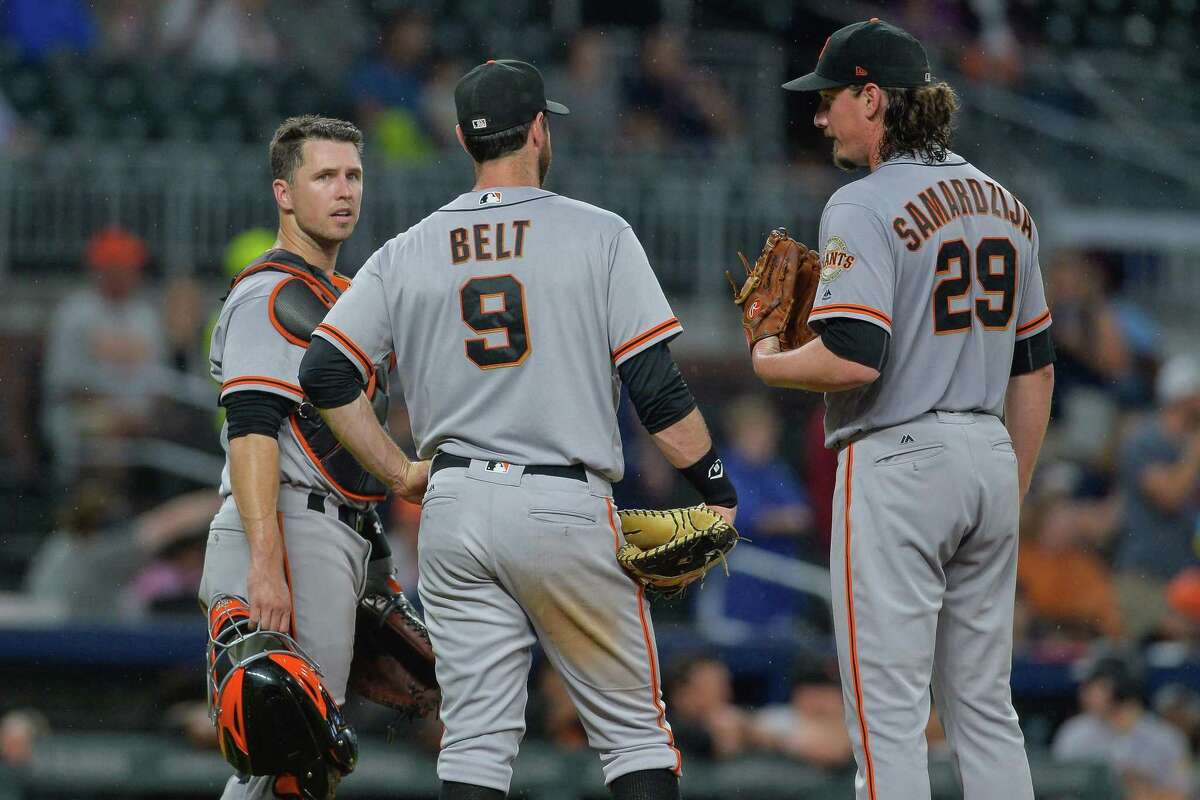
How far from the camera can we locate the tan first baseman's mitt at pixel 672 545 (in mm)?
3814

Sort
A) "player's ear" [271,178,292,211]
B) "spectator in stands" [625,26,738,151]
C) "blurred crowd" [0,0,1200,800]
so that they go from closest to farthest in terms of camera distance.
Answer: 1. "player's ear" [271,178,292,211]
2. "blurred crowd" [0,0,1200,800]
3. "spectator in stands" [625,26,738,151]

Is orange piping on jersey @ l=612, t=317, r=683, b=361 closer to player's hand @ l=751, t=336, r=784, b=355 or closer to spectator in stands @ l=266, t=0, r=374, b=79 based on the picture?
player's hand @ l=751, t=336, r=784, b=355

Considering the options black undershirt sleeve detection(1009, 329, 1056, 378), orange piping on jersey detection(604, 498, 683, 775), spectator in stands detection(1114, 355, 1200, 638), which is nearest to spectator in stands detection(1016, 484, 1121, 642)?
spectator in stands detection(1114, 355, 1200, 638)

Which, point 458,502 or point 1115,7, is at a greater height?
point 1115,7

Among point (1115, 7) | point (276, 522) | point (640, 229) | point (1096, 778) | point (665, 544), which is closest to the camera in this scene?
point (665, 544)

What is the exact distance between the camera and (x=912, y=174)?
12.7 feet

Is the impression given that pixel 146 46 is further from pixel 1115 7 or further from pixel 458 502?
pixel 458 502

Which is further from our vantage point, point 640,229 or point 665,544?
point 640,229

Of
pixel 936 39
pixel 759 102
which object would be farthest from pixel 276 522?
pixel 936 39

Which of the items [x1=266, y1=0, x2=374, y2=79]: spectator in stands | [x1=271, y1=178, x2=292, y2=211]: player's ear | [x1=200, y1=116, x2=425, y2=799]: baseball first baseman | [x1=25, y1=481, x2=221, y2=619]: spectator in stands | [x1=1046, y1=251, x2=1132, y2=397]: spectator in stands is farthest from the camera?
[x1=266, y1=0, x2=374, y2=79]: spectator in stands

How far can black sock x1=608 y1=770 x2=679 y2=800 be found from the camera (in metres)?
3.81

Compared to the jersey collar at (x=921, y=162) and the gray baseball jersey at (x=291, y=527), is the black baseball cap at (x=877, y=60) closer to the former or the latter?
the jersey collar at (x=921, y=162)

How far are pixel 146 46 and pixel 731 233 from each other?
393 centimetres

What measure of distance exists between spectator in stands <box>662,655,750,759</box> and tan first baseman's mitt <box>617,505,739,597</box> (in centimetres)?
337
